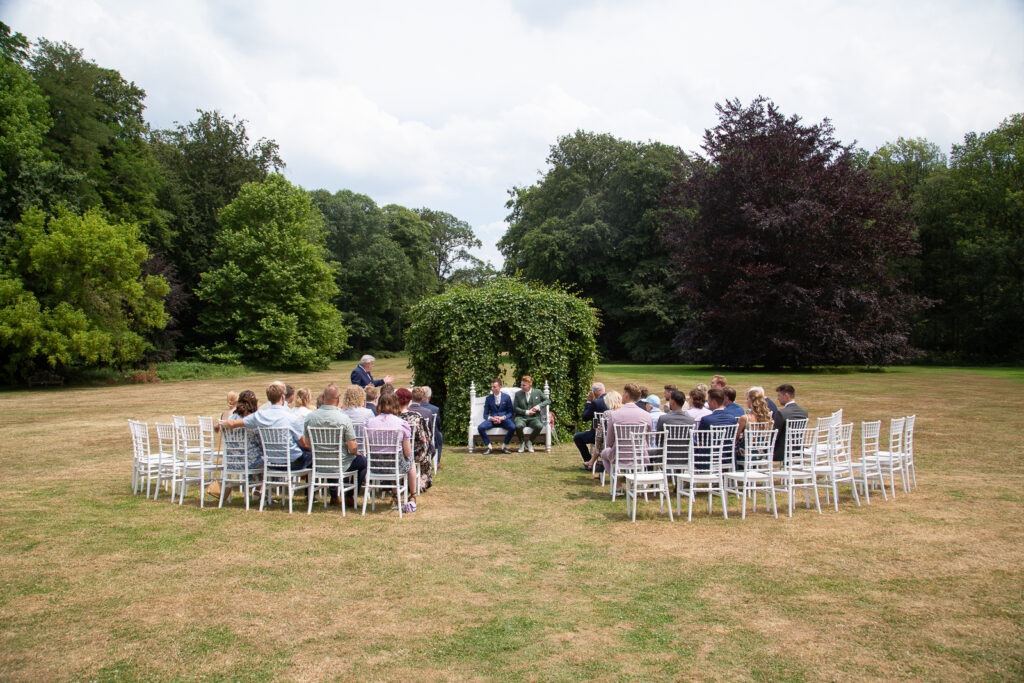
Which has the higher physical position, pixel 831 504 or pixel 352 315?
pixel 352 315

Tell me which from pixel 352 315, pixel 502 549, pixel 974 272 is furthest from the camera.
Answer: pixel 352 315

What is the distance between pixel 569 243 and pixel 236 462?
4742 centimetres

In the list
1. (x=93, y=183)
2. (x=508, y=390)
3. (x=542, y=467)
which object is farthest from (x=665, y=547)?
(x=93, y=183)

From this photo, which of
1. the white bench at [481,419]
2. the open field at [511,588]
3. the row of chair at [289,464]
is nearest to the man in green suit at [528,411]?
the white bench at [481,419]

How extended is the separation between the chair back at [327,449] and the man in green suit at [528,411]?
17.9 ft

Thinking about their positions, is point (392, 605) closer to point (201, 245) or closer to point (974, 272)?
point (201, 245)

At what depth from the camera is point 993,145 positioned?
49.5 metres

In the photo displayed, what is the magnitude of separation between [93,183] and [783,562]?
39.4m

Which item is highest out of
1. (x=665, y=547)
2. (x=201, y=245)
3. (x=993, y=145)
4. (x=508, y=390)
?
(x=993, y=145)

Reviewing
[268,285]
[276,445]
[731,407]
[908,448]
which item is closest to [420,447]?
[276,445]

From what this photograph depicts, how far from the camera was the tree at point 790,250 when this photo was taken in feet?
122

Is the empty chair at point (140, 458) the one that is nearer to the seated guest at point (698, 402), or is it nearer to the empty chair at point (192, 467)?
the empty chair at point (192, 467)

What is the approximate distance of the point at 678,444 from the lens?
9016mm

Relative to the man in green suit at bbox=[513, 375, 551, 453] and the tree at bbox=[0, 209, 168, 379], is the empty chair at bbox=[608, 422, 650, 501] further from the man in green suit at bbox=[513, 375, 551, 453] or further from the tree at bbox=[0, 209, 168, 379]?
the tree at bbox=[0, 209, 168, 379]
